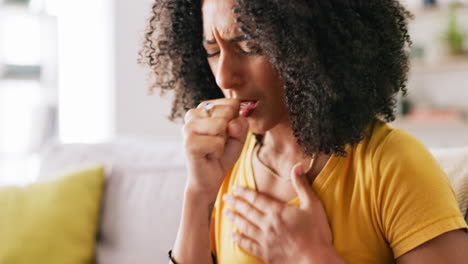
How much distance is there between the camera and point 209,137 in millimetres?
967

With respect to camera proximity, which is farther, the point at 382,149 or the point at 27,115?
the point at 27,115

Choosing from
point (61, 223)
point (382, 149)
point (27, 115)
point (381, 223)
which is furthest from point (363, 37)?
point (27, 115)

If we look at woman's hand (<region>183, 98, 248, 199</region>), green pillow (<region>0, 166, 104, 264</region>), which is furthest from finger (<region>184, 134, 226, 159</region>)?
green pillow (<region>0, 166, 104, 264</region>)

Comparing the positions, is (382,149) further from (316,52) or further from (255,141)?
(255,141)

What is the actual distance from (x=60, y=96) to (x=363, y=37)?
9.37ft

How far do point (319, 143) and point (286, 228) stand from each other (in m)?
0.18

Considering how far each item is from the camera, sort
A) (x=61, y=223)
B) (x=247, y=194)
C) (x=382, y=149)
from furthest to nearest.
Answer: (x=61, y=223) → (x=247, y=194) → (x=382, y=149)

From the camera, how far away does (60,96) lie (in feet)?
11.0

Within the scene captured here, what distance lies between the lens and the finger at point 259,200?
100cm

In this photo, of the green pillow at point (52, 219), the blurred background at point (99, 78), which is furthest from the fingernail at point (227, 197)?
the blurred background at point (99, 78)

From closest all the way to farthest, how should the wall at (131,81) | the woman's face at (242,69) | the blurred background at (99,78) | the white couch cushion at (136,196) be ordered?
the woman's face at (242,69)
the white couch cushion at (136,196)
the blurred background at (99,78)
the wall at (131,81)

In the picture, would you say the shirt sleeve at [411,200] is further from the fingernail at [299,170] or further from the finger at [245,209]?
the finger at [245,209]

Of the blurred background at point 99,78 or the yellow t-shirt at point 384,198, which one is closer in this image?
the yellow t-shirt at point 384,198

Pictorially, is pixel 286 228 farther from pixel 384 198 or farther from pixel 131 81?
pixel 131 81
